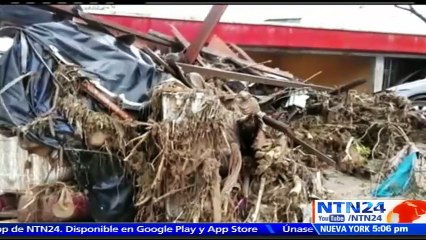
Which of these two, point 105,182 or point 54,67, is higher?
point 54,67

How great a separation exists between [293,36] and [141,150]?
3.07 meters

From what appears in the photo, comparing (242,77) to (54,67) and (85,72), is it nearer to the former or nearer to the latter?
(85,72)

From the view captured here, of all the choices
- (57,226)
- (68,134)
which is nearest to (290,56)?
(68,134)

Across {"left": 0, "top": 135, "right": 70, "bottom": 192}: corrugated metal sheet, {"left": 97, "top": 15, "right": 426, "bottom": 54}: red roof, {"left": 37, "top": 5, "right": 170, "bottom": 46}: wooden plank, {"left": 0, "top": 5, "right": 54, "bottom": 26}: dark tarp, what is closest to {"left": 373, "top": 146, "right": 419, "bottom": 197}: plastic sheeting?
{"left": 97, "top": 15, "right": 426, "bottom": 54}: red roof

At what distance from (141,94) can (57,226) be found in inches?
39.3

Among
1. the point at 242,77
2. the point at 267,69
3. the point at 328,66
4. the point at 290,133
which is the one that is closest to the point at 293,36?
the point at 267,69

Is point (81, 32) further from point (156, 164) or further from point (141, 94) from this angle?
point (156, 164)

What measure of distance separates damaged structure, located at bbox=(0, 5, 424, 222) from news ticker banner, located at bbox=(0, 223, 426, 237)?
0.09m

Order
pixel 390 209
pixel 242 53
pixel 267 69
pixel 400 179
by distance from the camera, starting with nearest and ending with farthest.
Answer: pixel 390 209, pixel 400 179, pixel 267 69, pixel 242 53

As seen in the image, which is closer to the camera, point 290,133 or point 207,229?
point 207,229

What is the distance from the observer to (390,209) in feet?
9.89

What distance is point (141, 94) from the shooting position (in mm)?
3467

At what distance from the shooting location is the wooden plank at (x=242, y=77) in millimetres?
3910

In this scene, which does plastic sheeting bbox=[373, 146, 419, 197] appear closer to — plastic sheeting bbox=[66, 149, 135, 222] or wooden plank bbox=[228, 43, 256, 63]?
plastic sheeting bbox=[66, 149, 135, 222]
